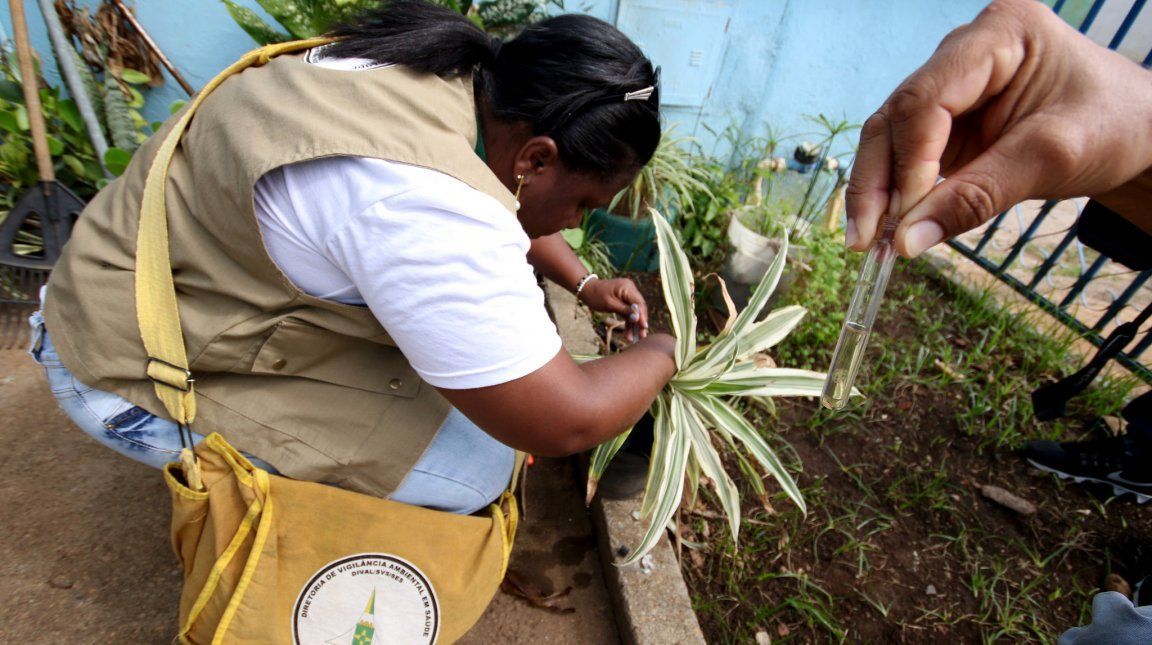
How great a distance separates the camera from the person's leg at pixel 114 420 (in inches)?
52.2

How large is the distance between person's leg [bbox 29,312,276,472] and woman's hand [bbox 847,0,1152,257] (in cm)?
143

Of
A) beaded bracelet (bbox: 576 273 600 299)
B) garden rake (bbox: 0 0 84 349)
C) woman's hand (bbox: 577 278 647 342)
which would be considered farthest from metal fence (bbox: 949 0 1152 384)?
garden rake (bbox: 0 0 84 349)

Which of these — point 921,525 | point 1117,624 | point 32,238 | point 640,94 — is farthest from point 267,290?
point 921,525

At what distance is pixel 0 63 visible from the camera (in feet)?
8.05

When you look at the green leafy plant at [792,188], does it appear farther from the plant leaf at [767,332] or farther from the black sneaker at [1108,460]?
the black sneaker at [1108,460]

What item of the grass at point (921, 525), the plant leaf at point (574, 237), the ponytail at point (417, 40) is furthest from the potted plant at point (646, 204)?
the ponytail at point (417, 40)

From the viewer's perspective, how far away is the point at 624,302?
2.07 metres

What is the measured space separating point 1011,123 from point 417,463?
138 centimetres

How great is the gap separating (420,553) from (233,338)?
2.05 ft

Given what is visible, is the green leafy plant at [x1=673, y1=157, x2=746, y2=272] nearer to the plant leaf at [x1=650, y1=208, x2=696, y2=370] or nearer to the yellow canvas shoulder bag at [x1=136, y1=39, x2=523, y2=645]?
the plant leaf at [x1=650, y1=208, x2=696, y2=370]

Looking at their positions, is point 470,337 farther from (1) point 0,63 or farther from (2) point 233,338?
(1) point 0,63

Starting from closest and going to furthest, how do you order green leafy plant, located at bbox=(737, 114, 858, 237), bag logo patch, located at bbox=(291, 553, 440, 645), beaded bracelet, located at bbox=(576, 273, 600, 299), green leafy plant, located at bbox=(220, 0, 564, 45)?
bag logo patch, located at bbox=(291, 553, 440, 645), beaded bracelet, located at bbox=(576, 273, 600, 299), green leafy plant, located at bbox=(220, 0, 564, 45), green leafy plant, located at bbox=(737, 114, 858, 237)

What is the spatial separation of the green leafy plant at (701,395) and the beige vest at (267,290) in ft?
2.43

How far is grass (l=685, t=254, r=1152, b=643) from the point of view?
1.95m
